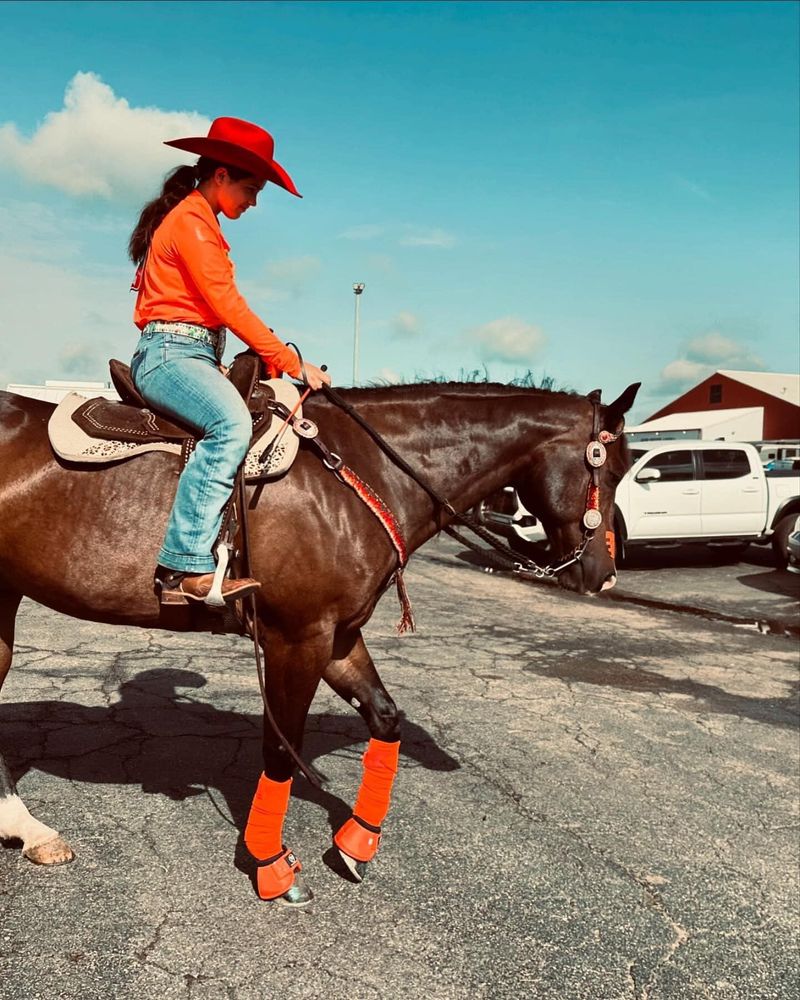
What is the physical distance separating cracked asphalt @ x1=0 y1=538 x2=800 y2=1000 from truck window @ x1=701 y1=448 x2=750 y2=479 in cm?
780

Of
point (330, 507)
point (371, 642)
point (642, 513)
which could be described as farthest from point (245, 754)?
point (642, 513)

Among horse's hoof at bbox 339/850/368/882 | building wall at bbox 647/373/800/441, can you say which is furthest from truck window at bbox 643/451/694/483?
building wall at bbox 647/373/800/441

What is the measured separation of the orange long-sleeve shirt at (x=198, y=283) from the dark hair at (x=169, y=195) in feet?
0.41

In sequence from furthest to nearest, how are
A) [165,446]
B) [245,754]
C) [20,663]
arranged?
[20,663] < [245,754] < [165,446]

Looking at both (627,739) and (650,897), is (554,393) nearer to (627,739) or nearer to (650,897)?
(650,897)

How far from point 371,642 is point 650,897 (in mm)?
4490

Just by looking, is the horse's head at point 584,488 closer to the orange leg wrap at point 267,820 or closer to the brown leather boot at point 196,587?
the brown leather boot at point 196,587

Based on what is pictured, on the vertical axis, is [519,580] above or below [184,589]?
below

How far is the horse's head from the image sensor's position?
146 inches

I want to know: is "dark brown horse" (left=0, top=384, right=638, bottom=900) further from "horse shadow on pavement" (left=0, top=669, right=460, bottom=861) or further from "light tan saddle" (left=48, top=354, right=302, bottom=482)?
"horse shadow on pavement" (left=0, top=669, right=460, bottom=861)

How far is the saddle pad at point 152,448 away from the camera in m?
3.32

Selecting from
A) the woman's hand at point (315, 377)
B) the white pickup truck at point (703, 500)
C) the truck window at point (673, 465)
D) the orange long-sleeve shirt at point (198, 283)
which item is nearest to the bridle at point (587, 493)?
the woman's hand at point (315, 377)

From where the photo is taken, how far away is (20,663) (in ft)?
20.9

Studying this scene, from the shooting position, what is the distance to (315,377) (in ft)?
11.0
